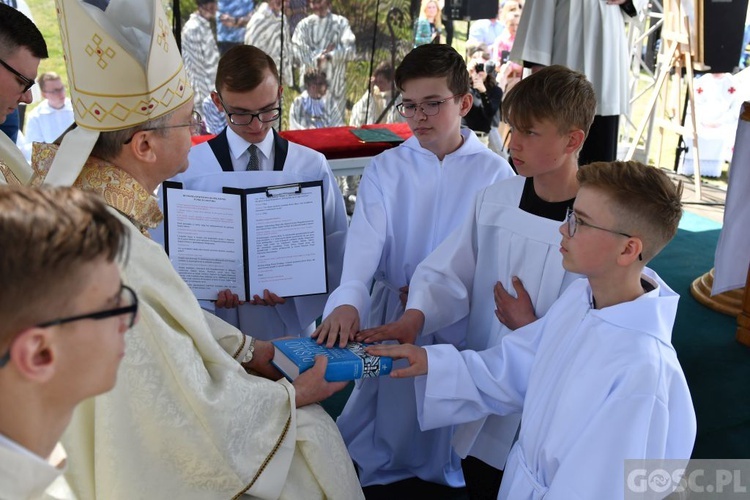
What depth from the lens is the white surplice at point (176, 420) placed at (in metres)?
1.97

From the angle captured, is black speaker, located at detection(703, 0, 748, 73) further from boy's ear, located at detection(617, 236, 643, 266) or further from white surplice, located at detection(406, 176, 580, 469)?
boy's ear, located at detection(617, 236, 643, 266)

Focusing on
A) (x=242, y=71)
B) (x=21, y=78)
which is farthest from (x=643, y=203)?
(x=21, y=78)

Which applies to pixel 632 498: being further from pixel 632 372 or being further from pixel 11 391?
pixel 11 391

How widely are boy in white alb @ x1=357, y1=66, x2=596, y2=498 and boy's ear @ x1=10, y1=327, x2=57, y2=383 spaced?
1.61 meters

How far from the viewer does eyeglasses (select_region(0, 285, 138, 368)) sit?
115cm

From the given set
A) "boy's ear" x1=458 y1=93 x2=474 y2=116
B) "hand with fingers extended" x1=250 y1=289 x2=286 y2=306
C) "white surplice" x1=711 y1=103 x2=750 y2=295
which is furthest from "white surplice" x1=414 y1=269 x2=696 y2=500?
"white surplice" x1=711 y1=103 x2=750 y2=295

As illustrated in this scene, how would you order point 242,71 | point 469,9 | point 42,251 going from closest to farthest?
point 42,251
point 242,71
point 469,9

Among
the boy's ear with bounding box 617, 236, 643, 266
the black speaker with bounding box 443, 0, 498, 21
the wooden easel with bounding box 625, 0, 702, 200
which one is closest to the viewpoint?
the boy's ear with bounding box 617, 236, 643, 266

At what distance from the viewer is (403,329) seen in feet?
9.37

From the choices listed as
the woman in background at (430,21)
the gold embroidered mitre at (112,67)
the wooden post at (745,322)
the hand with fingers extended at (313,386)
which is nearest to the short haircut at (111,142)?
the gold embroidered mitre at (112,67)

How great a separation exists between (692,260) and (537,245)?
14.3 feet

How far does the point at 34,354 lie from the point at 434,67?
2.38 meters

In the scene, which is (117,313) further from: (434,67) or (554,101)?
(434,67)

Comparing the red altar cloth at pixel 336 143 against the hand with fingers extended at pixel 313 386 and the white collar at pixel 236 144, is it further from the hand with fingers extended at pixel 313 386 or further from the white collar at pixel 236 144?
the hand with fingers extended at pixel 313 386
